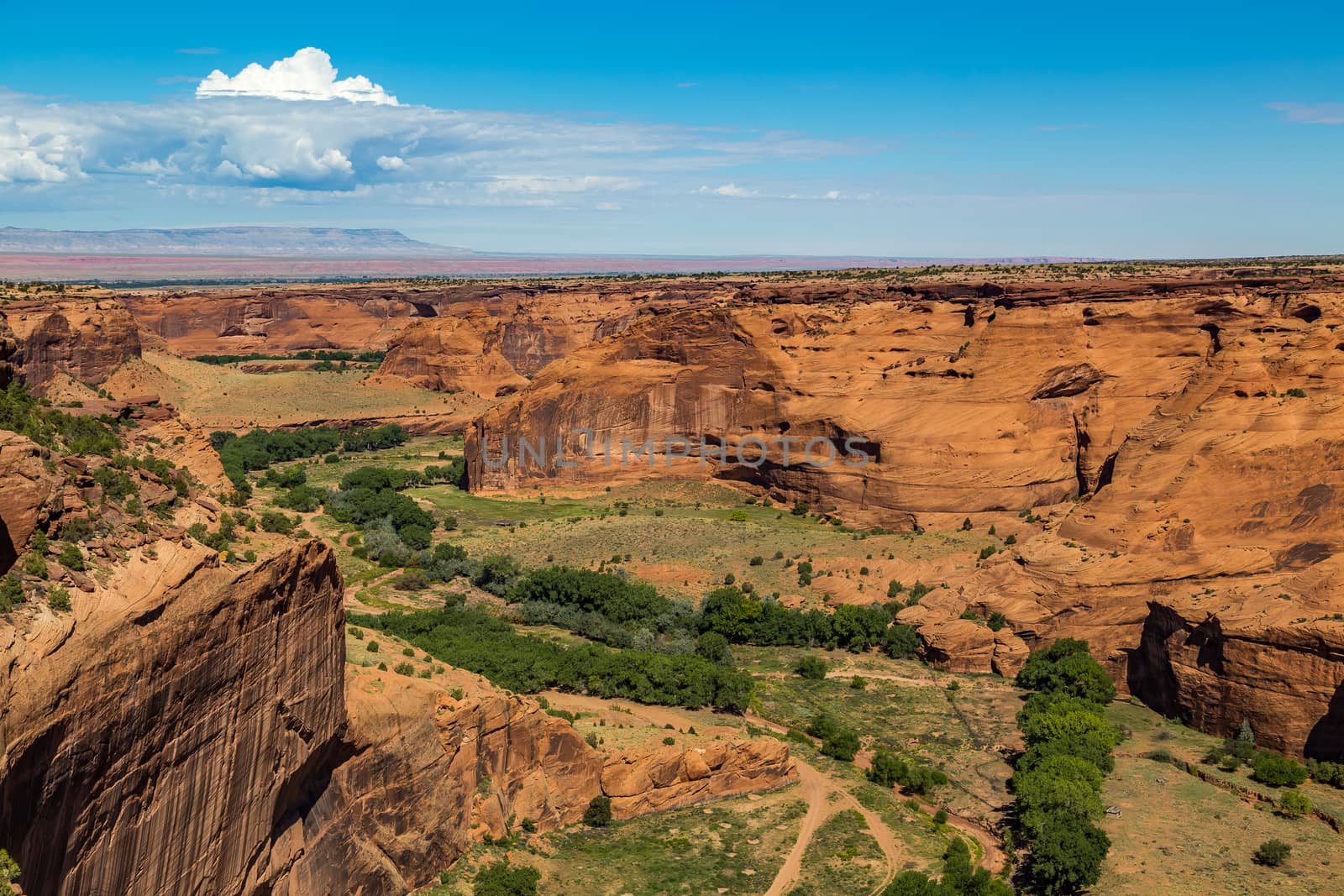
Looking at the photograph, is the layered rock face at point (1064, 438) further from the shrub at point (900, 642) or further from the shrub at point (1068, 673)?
the shrub at point (1068, 673)

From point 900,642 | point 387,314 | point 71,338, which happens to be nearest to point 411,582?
point 900,642

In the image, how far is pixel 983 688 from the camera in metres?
47.6

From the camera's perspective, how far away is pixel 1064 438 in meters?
67.5

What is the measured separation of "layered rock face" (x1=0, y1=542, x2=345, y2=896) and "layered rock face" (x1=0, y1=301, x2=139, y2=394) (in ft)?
239

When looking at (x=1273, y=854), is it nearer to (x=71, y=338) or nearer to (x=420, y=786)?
(x=420, y=786)

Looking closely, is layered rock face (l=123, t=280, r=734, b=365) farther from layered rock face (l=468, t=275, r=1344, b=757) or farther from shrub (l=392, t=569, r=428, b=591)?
shrub (l=392, t=569, r=428, b=591)

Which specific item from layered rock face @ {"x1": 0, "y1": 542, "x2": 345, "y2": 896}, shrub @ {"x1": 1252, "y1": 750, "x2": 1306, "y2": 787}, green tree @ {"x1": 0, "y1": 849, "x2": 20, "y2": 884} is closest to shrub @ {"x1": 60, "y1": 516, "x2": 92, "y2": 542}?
layered rock face @ {"x1": 0, "y1": 542, "x2": 345, "y2": 896}

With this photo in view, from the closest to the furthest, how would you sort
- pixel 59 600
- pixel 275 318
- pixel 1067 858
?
1. pixel 59 600
2. pixel 1067 858
3. pixel 275 318

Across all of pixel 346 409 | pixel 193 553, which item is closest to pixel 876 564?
pixel 193 553

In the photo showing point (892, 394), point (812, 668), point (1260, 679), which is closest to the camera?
point (1260, 679)

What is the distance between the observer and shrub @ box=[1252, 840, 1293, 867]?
1268 inches

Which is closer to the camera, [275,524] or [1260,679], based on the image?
[275,524]

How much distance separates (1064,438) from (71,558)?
59.6m

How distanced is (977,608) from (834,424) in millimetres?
19698
